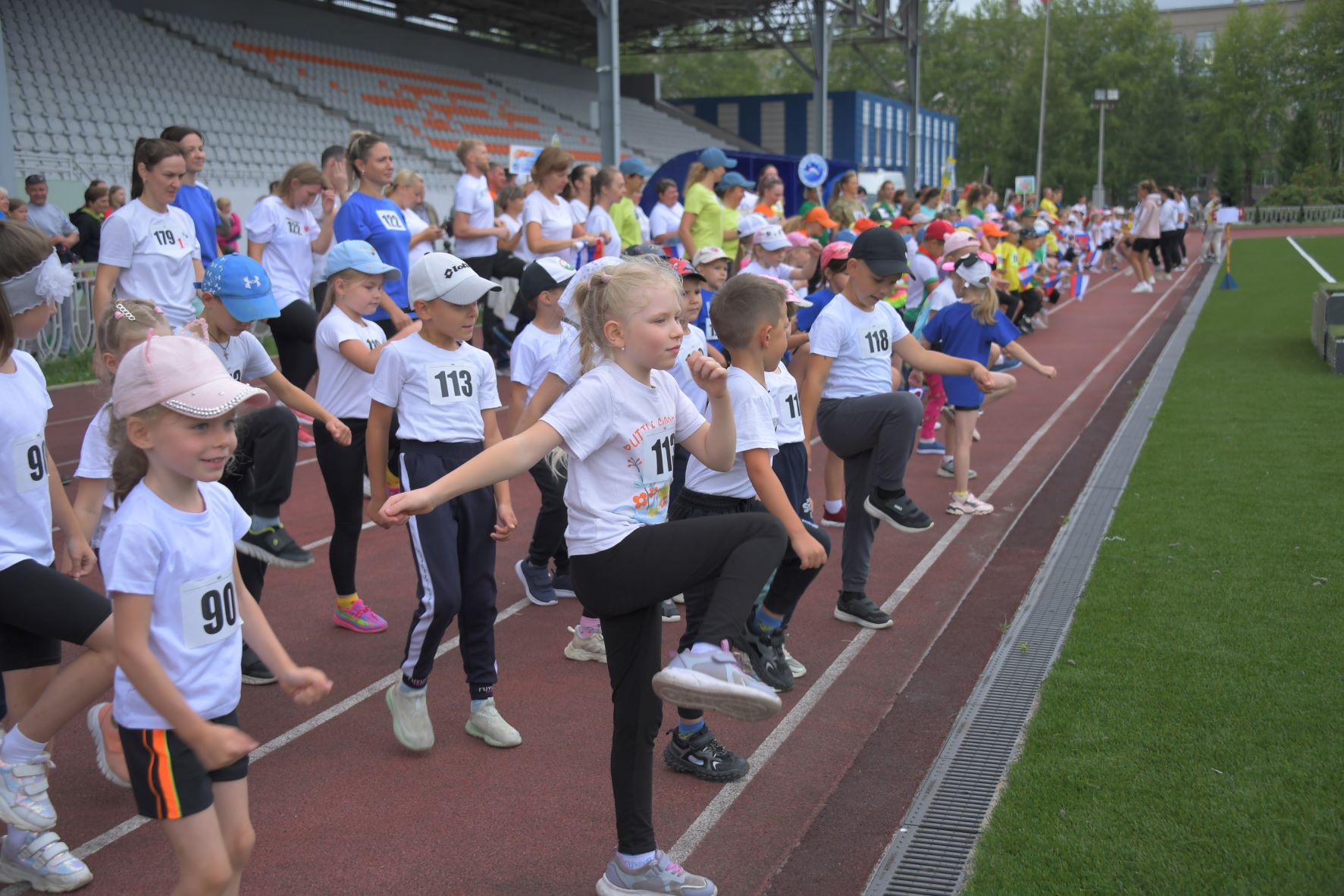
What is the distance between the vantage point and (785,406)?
4.98 m

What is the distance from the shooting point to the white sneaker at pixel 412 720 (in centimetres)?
444

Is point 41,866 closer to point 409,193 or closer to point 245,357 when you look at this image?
point 245,357

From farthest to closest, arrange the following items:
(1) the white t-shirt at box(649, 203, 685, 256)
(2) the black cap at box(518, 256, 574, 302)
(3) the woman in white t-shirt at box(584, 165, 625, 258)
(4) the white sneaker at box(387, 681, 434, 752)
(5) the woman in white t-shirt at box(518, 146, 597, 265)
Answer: (1) the white t-shirt at box(649, 203, 685, 256)
(3) the woman in white t-shirt at box(584, 165, 625, 258)
(5) the woman in white t-shirt at box(518, 146, 597, 265)
(2) the black cap at box(518, 256, 574, 302)
(4) the white sneaker at box(387, 681, 434, 752)

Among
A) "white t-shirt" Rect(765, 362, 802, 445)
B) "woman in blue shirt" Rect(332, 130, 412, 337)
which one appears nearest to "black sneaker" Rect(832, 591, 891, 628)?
"white t-shirt" Rect(765, 362, 802, 445)

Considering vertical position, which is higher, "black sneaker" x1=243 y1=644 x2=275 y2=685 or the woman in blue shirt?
the woman in blue shirt

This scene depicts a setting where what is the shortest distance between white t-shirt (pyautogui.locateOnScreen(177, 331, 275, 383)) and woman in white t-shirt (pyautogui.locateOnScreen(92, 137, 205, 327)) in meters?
1.21

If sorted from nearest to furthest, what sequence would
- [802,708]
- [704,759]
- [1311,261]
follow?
[704,759], [802,708], [1311,261]

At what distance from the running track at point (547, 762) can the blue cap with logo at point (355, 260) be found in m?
1.48

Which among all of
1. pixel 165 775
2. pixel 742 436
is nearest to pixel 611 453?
pixel 742 436

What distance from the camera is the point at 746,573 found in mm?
3199

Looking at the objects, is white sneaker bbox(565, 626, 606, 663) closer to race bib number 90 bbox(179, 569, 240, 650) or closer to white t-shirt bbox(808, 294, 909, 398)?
white t-shirt bbox(808, 294, 909, 398)

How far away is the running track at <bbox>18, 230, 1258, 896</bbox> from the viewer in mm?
3695

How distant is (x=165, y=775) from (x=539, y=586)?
3711mm

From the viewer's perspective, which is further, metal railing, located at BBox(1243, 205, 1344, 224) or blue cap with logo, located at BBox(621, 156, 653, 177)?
metal railing, located at BBox(1243, 205, 1344, 224)
